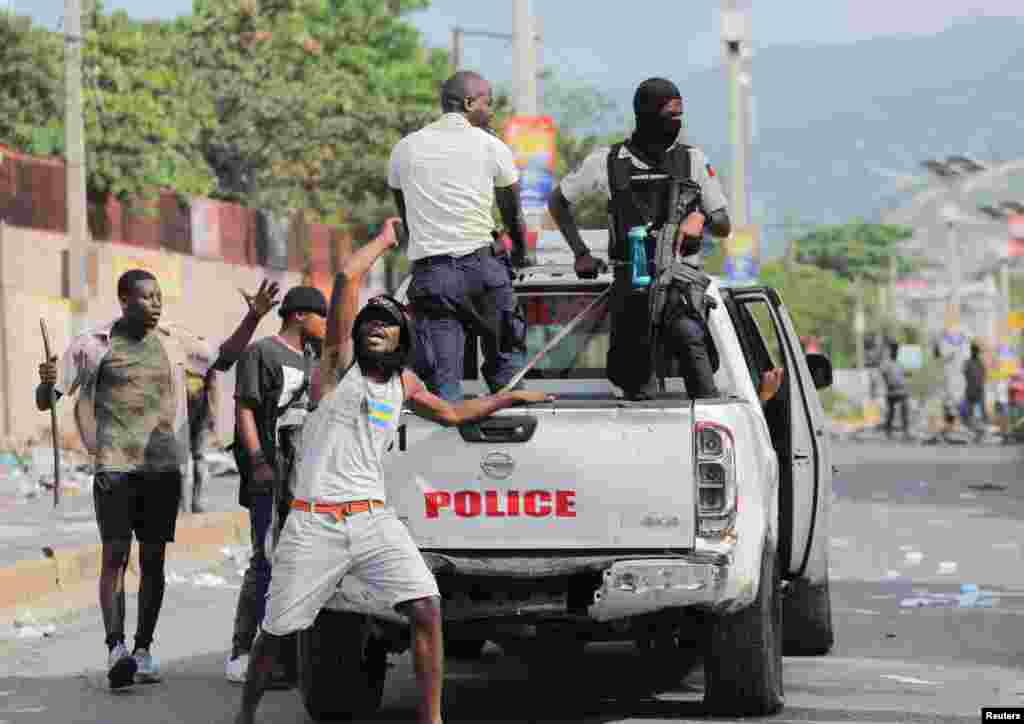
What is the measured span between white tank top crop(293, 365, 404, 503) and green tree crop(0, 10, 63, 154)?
27.5 meters

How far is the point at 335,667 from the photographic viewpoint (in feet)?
30.0

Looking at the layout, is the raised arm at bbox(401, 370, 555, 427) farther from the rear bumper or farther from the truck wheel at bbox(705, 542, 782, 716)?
the truck wheel at bbox(705, 542, 782, 716)

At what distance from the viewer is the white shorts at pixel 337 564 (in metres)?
8.13

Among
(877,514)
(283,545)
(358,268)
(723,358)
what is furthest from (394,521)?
(877,514)

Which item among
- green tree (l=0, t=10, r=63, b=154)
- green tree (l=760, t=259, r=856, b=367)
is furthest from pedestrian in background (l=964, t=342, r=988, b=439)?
green tree (l=760, t=259, r=856, b=367)

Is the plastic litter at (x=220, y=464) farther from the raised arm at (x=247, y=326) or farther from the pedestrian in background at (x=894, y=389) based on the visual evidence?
the pedestrian in background at (x=894, y=389)

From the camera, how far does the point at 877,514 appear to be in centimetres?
2278

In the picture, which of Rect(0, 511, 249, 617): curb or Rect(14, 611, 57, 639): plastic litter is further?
Rect(0, 511, 249, 617): curb

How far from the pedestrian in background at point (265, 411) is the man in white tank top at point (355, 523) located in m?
1.76

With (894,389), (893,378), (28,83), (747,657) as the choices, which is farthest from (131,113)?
(747,657)

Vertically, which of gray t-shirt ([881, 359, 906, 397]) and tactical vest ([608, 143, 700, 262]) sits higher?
tactical vest ([608, 143, 700, 262])

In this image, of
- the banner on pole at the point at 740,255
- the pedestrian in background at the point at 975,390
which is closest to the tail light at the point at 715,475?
the banner on pole at the point at 740,255

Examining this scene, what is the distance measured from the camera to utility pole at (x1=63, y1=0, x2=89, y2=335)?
98.9 feet

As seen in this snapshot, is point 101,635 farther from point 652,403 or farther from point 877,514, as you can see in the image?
point 877,514
